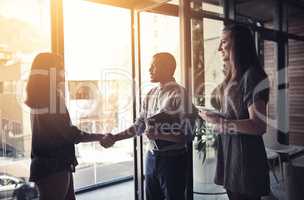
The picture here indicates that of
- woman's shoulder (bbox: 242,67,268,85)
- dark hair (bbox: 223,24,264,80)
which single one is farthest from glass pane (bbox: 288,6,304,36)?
woman's shoulder (bbox: 242,67,268,85)

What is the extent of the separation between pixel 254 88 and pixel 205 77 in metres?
1.41

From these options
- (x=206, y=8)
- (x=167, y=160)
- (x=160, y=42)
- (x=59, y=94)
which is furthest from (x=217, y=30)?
(x=59, y=94)

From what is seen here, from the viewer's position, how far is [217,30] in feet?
10.3

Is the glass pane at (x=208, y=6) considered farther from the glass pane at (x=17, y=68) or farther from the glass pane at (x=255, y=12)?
the glass pane at (x=17, y=68)

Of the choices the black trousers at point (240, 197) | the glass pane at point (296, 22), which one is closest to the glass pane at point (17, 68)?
the black trousers at point (240, 197)

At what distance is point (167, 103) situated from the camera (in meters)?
2.07

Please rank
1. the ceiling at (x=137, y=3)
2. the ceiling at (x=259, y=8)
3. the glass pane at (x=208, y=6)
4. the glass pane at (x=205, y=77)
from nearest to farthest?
the ceiling at (x=137, y=3), the glass pane at (x=208, y=6), the glass pane at (x=205, y=77), the ceiling at (x=259, y=8)

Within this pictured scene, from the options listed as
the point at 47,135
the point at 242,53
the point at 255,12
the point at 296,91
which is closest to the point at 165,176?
the point at 47,135

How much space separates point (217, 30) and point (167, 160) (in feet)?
5.57

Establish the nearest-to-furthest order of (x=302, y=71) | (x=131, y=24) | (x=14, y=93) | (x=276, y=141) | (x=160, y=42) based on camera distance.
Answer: (x=14, y=93), (x=131, y=24), (x=160, y=42), (x=276, y=141), (x=302, y=71)

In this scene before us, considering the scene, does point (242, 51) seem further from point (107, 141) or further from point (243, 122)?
point (107, 141)

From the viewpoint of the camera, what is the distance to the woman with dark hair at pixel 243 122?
1.70 meters

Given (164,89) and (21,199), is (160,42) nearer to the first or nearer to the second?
(164,89)

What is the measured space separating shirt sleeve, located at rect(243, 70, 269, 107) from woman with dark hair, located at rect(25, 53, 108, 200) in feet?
3.39
